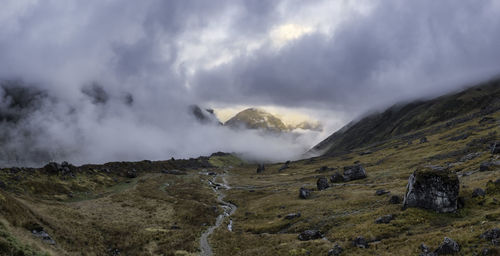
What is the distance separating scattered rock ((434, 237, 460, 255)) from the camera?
95.5 feet

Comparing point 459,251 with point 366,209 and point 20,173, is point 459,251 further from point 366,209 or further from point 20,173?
point 20,173

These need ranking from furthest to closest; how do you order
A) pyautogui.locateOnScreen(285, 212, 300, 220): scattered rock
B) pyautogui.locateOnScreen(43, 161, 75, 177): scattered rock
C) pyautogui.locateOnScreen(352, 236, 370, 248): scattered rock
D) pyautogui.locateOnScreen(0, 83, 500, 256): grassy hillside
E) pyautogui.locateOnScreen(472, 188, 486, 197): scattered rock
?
pyautogui.locateOnScreen(43, 161, 75, 177): scattered rock → pyautogui.locateOnScreen(285, 212, 300, 220): scattered rock → pyautogui.locateOnScreen(472, 188, 486, 197): scattered rock → pyautogui.locateOnScreen(352, 236, 370, 248): scattered rock → pyautogui.locateOnScreen(0, 83, 500, 256): grassy hillside

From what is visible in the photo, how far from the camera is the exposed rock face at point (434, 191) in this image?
44188mm

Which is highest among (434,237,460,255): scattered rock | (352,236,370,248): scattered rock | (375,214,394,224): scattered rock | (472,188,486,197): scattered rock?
(472,188,486,197): scattered rock

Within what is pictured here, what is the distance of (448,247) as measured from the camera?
29328mm

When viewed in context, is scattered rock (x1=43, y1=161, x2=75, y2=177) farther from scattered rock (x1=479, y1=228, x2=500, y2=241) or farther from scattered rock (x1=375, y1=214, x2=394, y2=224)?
scattered rock (x1=479, y1=228, x2=500, y2=241)

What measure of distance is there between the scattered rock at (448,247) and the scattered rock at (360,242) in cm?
962

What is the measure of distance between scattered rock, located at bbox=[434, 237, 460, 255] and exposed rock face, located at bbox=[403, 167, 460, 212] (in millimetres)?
→ 16913

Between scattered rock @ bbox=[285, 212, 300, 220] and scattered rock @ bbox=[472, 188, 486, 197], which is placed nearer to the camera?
scattered rock @ bbox=[472, 188, 486, 197]

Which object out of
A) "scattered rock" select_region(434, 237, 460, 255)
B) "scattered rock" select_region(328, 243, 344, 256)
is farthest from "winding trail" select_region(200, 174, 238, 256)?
"scattered rock" select_region(434, 237, 460, 255)

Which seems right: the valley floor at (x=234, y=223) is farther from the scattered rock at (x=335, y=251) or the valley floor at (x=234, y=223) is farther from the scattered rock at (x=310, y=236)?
the scattered rock at (x=310, y=236)

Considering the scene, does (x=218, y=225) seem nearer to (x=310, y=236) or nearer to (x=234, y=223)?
(x=234, y=223)

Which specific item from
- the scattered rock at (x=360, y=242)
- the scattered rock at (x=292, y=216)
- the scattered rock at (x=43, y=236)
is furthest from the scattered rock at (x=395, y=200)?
the scattered rock at (x=43, y=236)

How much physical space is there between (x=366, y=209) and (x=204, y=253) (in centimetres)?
3371
